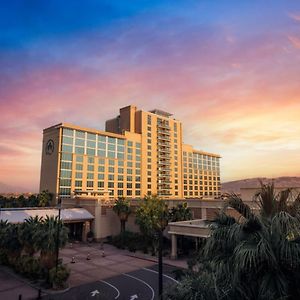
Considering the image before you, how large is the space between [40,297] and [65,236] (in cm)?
644

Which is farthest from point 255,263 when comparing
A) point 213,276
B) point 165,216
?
point 165,216

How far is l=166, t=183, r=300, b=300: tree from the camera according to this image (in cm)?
824

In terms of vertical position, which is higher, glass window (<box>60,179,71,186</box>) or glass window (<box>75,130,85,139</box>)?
glass window (<box>75,130,85,139</box>)

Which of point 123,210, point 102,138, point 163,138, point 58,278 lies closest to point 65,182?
point 102,138

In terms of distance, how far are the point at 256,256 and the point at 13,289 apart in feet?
Result: 91.3

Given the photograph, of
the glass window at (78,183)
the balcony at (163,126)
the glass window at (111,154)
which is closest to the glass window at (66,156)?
the glass window at (78,183)

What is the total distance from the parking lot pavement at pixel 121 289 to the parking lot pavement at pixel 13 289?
2.11 meters

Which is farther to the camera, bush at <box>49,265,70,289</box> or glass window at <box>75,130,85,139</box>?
glass window at <box>75,130,85,139</box>

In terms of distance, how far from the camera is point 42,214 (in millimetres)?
54344

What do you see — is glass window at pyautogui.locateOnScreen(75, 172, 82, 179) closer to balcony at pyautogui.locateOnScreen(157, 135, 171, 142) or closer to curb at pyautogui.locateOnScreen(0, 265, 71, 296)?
balcony at pyautogui.locateOnScreen(157, 135, 171, 142)

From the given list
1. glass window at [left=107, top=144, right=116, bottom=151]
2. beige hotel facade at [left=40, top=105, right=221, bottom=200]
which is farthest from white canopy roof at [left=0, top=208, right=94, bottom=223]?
glass window at [left=107, top=144, right=116, bottom=151]

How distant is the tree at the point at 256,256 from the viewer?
8242 mm

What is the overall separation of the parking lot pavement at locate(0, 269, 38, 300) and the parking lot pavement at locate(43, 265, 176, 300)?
2.11 meters

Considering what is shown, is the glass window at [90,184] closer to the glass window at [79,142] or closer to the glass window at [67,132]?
the glass window at [79,142]
